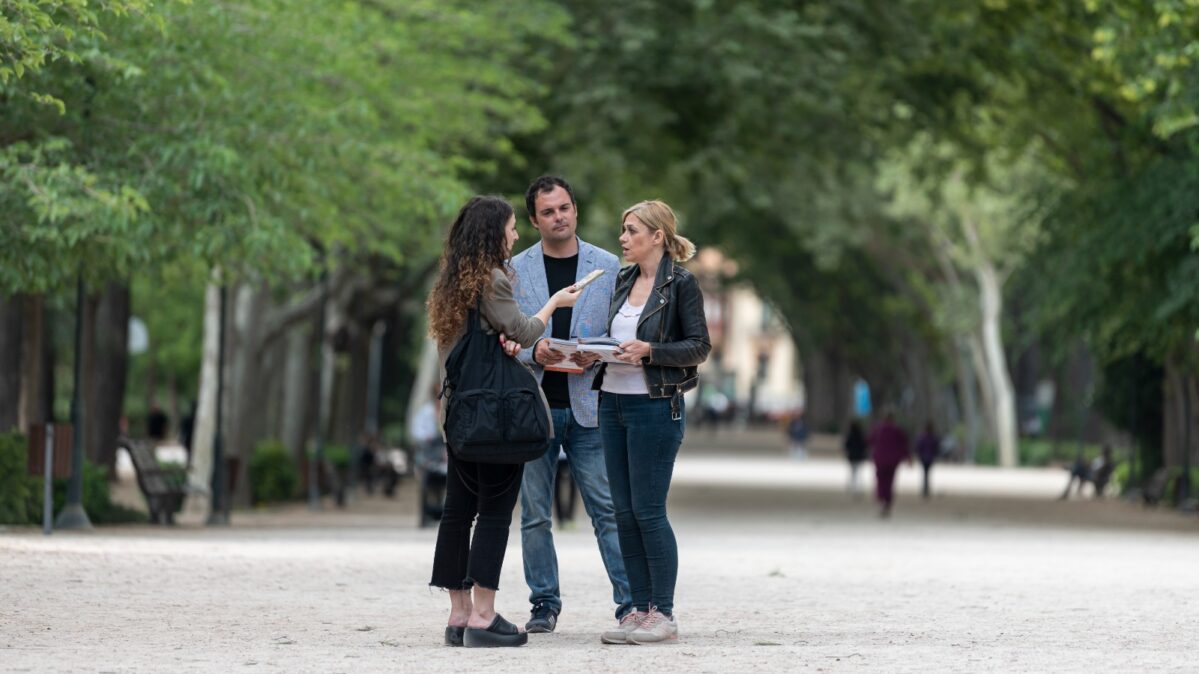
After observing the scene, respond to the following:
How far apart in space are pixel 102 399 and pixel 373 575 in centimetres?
1739

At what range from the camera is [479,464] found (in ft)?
30.8

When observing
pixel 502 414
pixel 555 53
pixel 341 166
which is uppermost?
pixel 555 53

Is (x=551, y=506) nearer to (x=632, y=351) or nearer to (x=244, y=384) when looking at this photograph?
(x=632, y=351)

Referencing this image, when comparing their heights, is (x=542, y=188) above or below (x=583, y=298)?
above

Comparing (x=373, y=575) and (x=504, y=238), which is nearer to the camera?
(x=504, y=238)

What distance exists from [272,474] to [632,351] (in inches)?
891

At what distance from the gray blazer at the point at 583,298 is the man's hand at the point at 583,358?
31 cm

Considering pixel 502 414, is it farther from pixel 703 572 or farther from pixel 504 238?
pixel 703 572

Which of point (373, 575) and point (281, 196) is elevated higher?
point (281, 196)

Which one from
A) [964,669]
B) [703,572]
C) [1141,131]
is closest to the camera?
[964,669]

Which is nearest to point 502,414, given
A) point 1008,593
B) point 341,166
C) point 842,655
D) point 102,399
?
point 842,655

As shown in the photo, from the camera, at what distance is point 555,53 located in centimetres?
2942

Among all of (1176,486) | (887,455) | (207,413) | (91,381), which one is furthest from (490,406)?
(1176,486)

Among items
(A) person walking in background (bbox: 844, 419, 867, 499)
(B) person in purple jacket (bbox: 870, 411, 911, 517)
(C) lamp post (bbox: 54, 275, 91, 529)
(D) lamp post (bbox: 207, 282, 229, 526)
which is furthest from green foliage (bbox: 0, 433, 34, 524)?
(A) person walking in background (bbox: 844, 419, 867, 499)
